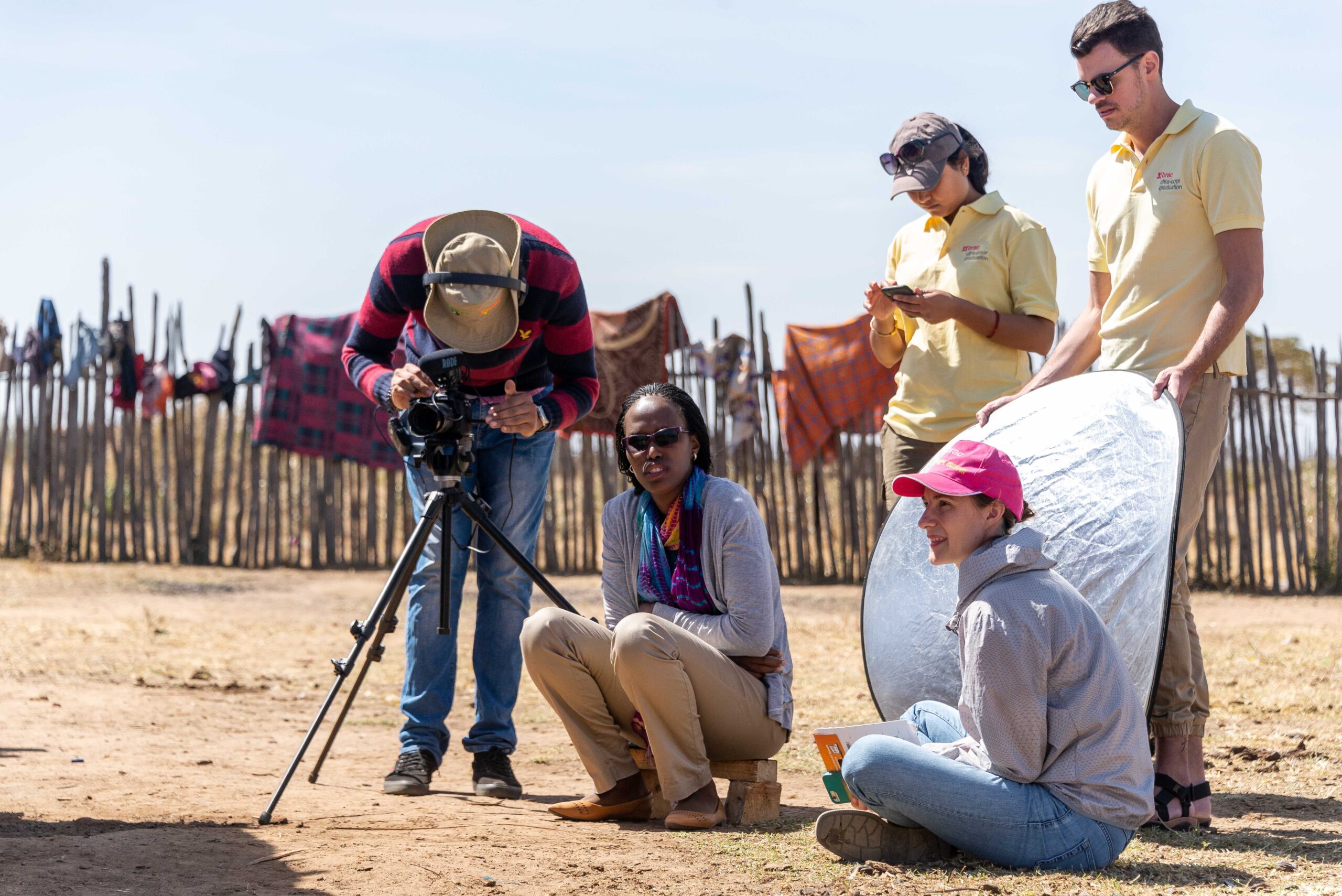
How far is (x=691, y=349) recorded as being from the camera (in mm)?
10719

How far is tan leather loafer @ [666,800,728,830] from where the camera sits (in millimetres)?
3441

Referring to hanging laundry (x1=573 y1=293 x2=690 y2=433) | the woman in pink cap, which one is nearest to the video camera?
→ the woman in pink cap

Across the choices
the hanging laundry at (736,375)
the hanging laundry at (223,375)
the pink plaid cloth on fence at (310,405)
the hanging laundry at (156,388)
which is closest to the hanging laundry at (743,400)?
the hanging laundry at (736,375)

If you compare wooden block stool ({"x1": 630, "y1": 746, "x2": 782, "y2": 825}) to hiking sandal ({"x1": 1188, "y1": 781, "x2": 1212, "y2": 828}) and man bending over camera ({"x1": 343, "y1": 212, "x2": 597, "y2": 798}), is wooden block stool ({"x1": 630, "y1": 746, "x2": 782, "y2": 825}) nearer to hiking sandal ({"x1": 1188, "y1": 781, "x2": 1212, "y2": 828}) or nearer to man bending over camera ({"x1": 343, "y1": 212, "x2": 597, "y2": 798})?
man bending over camera ({"x1": 343, "y1": 212, "x2": 597, "y2": 798})

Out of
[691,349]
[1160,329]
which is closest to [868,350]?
[691,349]

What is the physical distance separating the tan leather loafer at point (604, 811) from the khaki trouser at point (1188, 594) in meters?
1.36

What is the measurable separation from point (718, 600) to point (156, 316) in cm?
942

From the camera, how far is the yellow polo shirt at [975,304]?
4.06 meters

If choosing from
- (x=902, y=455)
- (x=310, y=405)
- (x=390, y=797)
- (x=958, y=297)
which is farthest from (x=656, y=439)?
(x=310, y=405)

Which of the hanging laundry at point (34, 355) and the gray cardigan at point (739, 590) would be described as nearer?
the gray cardigan at point (739, 590)

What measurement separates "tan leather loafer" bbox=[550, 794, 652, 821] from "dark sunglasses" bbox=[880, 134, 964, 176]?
2.02 meters

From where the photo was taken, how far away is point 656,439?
139 inches

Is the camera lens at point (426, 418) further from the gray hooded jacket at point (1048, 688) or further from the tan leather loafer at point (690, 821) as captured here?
the gray hooded jacket at point (1048, 688)

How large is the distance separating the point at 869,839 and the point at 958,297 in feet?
5.65
